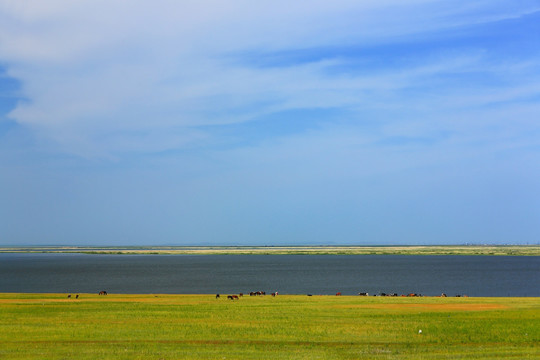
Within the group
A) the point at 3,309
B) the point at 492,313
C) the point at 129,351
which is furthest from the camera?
the point at 3,309

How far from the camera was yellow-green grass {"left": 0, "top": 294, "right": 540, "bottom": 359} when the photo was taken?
2873 centimetres

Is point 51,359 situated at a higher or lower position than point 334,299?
lower

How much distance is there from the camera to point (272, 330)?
36.0m

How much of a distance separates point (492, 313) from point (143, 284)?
6128 centimetres

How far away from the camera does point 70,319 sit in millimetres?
42094

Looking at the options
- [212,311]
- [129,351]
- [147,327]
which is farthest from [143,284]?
[129,351]

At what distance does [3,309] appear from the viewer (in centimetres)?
4891

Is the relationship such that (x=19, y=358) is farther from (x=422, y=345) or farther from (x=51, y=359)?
(x=422, y=345)

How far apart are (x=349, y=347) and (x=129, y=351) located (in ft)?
37.3

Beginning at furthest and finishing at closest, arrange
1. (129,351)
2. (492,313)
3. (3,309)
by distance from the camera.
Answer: (3,309), (492,313), (129,351)

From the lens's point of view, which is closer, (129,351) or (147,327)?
(129,351)

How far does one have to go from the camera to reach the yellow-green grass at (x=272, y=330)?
2873 cm

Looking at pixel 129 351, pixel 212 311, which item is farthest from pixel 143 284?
pixel 129 351

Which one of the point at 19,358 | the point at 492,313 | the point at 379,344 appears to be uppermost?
the point at 492,313
